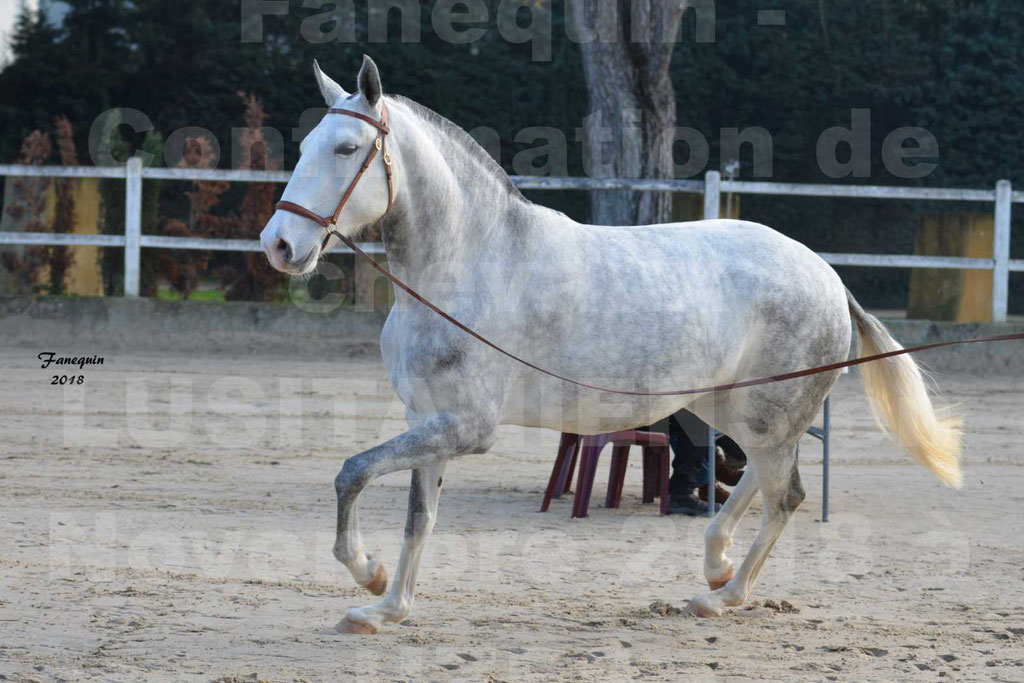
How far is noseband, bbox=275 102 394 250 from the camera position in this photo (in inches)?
158

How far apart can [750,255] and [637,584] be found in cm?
148

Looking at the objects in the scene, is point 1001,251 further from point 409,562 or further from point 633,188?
point 409,562

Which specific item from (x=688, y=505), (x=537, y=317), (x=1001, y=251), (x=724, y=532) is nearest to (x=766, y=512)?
(x=724, y=532)

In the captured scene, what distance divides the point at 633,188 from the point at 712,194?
2.44 ft

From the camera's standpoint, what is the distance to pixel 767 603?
5078 millimetres

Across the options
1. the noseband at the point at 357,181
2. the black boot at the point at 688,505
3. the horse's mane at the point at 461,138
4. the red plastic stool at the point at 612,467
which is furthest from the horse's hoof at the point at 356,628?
the black boot at the point at 688,505

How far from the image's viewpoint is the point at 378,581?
444 cm

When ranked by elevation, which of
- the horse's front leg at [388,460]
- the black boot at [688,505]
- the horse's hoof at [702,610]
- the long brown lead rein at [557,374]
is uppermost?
the long brown lead rein at [557,374]

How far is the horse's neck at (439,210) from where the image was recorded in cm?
430

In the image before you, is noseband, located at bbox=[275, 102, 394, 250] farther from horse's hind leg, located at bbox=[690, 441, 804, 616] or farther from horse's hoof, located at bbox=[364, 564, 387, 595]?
horse's hind leg, located at bbox=[690, 441, 804, 616]

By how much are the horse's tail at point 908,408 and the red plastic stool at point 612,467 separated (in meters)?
1.47

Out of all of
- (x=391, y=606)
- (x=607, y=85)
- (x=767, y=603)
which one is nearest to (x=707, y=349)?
(x=767, y=603)

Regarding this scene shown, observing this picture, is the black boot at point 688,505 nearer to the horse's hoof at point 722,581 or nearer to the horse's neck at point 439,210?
the horse's hoof at point 722,581

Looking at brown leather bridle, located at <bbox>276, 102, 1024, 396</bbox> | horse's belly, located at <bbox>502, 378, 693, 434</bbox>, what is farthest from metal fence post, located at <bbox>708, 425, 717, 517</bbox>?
horse's belly, located at <bbox>502, 378, 693, 434</bbox>
